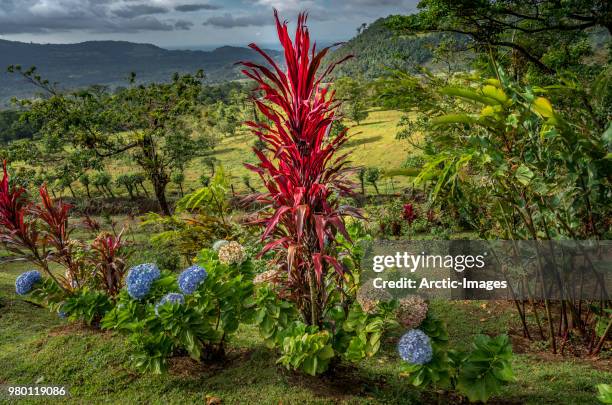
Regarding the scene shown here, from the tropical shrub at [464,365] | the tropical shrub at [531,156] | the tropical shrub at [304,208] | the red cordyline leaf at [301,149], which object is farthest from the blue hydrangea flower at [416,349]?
the tropical shrub at [531,156]

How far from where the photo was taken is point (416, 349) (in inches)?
106

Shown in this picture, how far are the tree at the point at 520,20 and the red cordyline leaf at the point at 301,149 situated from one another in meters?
7.29

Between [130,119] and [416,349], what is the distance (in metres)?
14.4

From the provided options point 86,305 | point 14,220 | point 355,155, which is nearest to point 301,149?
point 86,305

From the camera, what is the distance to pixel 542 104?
2746mm

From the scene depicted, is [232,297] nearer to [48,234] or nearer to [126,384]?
[126,384]

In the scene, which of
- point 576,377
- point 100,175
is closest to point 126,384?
point 576,377

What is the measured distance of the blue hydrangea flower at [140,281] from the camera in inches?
129

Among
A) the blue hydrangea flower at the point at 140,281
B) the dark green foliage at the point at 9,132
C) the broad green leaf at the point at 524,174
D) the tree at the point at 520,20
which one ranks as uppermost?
the tree at the point at 520,20

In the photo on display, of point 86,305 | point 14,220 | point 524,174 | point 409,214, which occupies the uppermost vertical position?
point 524,174

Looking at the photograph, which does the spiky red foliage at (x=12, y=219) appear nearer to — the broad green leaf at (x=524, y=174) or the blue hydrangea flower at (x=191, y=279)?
the blue hydrangea flower at (x=191, y=279)

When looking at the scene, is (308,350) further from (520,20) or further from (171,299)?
(520,20)

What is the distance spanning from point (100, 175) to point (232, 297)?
974 inches

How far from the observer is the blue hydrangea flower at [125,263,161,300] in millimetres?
3287
